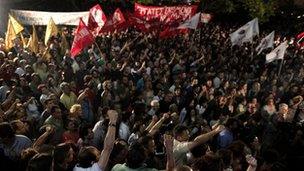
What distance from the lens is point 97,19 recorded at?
713 inches

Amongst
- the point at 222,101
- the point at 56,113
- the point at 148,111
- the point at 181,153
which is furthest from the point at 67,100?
the point at 181,153

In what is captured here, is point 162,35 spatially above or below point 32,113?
below

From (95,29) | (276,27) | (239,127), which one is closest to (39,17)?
(95,29)

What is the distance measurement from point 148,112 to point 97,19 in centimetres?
851

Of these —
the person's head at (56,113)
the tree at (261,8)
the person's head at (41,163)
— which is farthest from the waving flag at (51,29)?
the tree at (261,8)

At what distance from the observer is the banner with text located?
2052cm

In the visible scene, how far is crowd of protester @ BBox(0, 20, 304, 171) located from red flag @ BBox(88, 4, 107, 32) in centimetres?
75

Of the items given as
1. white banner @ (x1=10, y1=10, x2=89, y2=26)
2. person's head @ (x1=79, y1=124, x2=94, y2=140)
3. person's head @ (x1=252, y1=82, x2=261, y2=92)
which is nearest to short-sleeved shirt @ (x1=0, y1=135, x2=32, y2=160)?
person's head @ (x1=79, y1=124, x2=94, y2=140)

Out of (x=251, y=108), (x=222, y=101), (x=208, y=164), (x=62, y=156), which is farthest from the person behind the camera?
(x=251, y=108)

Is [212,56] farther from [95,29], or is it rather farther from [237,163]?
[237,163]

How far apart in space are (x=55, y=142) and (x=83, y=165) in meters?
2.94

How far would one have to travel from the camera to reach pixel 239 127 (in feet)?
30.9

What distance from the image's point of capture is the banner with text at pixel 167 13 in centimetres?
2052

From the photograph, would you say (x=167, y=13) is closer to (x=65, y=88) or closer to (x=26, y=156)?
(x=65, y=88)
